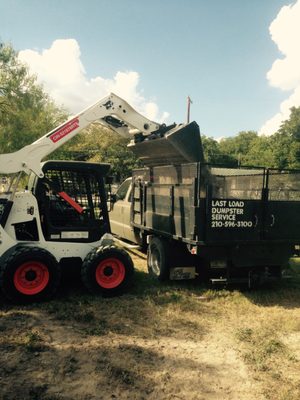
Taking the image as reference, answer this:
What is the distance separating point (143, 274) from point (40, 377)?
4.15 m

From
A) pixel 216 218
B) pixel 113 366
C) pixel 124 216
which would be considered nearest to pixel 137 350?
pixel 113 366

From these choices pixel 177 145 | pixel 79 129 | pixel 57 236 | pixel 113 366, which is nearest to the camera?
pixel 113 366

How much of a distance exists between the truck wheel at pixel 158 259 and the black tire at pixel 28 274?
79.2 inches

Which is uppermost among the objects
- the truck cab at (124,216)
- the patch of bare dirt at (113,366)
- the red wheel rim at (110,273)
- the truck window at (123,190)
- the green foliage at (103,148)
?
the green foliage at (103,148)

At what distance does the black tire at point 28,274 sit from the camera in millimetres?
5629

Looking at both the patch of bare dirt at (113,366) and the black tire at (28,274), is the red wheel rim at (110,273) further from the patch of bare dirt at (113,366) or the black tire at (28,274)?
the patch of bare dirt at (113,366)

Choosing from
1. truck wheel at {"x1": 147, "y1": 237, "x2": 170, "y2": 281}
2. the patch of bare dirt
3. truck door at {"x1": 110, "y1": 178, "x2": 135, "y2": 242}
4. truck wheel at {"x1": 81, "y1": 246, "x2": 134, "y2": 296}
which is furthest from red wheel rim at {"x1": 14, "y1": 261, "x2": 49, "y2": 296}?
truck door at {"x1": 110, "y1": 178, "x2": 135, "y2": 242}

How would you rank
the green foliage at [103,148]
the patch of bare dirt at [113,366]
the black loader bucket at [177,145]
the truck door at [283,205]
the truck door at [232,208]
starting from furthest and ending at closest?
the green foliage at [103,148] < the black loader bucket at [177,145] < the truck door at [283,205] < the truck door at [232,208] < the patch of bare dirt at [113,366]

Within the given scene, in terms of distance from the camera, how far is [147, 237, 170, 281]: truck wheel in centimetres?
704

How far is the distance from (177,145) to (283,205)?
223cm

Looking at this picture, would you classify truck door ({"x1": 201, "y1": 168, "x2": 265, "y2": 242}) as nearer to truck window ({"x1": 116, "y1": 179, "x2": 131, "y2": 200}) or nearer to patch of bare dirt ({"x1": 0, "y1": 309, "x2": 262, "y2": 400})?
patch of bare dirt ({"x1": 0, "y1": 309, "x2": 262, "y2": 400})

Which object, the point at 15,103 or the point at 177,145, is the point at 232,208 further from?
the point at 15,103

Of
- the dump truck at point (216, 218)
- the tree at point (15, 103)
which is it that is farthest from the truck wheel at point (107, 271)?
the tree at point (15, 103)

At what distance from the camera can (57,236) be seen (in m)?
6.25
